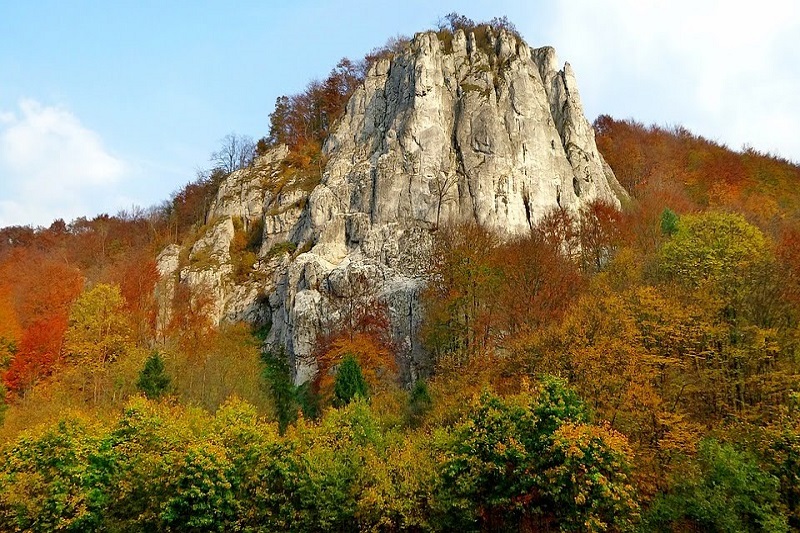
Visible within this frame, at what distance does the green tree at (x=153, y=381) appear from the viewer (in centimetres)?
3519

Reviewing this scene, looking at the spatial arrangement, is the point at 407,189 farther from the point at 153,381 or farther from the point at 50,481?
the point at 50,481

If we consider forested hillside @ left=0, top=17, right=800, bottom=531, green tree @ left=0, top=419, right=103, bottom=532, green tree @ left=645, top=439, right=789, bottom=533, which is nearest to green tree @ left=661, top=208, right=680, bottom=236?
forested hillside @ left=0, top=17, right=800, bottom=531

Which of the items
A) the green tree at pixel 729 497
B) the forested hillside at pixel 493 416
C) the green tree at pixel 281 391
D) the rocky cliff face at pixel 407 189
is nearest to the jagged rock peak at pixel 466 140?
the rocky cliff face at pixel 407 189

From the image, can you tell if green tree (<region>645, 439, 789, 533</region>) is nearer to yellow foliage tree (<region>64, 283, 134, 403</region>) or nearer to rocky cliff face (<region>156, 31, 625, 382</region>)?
rocky cliff face (<region>156, 31, 625, 382</region>)

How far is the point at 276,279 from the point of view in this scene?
194 feet

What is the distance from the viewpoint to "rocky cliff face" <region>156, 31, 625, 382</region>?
50969 millimetres

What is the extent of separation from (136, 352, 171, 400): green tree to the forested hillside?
0.11 metres

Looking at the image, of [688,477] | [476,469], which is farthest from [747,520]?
[476,469]

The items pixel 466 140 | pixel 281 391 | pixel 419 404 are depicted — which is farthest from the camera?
pixel 466 140

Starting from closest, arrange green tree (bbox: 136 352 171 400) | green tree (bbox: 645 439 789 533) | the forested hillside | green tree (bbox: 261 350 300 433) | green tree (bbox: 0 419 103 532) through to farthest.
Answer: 1. green tree (bbox: 645 439 789 533)
2. the forested hillside
3. green tree (bbox: 0 419 103 532)
4. green tree (bbox: 136 352 171 400)
5. green tree (bbox: 261 350 300 433)

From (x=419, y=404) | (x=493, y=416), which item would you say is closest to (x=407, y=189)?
(x=419, y=404)

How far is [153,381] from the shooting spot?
3544cm

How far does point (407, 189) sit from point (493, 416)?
37277 millimetres

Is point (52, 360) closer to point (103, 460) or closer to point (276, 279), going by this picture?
point (276, 279)
